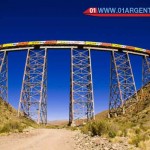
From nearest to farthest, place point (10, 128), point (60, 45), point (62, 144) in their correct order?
point (62, 144) < point (10, 128) < point (60, 45)

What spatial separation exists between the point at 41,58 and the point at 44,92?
4771 mm

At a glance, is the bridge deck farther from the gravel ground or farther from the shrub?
the gravel ground

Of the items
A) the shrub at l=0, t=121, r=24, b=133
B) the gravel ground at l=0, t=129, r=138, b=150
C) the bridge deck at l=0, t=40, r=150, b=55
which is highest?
the bridge deck at l=0, t=40, r=150, b=55

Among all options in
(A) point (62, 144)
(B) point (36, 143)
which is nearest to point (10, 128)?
(B) point (36, 143)

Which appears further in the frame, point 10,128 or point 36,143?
point 10,128

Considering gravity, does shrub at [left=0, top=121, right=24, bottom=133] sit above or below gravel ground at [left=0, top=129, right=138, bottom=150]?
above

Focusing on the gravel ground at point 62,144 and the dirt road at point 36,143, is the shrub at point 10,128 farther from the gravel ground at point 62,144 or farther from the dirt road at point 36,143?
the gravel ground at point 62,144

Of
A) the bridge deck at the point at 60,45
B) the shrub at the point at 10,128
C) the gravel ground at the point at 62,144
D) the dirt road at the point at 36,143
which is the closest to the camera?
the gravel ground at the point at 62,144

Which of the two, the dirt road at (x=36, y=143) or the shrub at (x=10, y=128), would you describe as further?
the shrub at (x=10, y=128)

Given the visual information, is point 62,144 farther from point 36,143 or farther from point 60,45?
point 60,45

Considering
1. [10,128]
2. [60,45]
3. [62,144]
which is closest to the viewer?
[62,144]

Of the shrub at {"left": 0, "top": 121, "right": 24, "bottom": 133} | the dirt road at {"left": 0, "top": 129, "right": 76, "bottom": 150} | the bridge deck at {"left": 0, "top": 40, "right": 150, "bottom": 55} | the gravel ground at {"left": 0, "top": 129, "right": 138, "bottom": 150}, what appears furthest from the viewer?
the bridge deck at {"left": 0, "top": 40, "right": 150, "bottom": 55}

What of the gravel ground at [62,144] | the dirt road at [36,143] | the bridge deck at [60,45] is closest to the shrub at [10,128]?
the dirt road at [36,143]

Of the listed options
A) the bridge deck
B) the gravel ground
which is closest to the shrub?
the gravel ground
